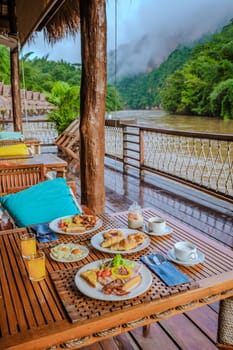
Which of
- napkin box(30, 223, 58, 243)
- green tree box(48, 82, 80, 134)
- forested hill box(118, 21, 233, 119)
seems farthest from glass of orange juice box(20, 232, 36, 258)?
green tree box(48, 82, 80, 134)

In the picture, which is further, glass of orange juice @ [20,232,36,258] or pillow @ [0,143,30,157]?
pillow @ [0,143,30,157]

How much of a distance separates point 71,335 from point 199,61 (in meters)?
6.03

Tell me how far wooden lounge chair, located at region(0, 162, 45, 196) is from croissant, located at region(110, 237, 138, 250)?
1.70 metres

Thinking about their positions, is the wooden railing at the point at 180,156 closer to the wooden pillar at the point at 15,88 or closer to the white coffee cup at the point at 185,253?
the wooden pillar at the point at 15,88

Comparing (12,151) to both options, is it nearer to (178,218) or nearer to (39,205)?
(39,205)

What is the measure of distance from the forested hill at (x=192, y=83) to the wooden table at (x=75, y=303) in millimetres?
4434

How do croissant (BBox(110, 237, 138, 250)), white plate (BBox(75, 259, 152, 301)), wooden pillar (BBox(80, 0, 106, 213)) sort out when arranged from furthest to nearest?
wooden pillar (BBox(80, 0, 106, 213))
croissant (BBox(110, 237, 138, 250))
white plate (BBox(75, 259, 152, 301))

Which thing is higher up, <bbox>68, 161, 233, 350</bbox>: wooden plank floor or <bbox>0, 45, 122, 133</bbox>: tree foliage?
<bbox>0, 45, 122, 133</bbox>: tree foliage

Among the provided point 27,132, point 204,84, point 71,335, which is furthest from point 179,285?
point 27,132

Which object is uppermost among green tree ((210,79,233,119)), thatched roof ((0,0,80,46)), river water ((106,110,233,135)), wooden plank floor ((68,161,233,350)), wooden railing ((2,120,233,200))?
thatched roof ((0,0,80,46))

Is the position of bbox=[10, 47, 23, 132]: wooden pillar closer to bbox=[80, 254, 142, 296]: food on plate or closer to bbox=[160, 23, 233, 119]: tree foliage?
bbox=[160, 23, 233, 119]: tree foliage

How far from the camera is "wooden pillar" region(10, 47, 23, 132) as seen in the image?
6.39 m

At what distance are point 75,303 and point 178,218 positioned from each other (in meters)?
2.69

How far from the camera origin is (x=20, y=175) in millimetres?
2887
